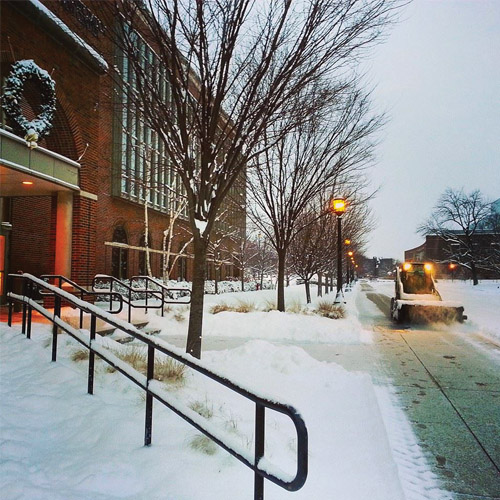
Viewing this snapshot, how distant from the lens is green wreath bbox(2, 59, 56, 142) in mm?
9148

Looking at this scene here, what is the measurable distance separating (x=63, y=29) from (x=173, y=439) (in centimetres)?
1153

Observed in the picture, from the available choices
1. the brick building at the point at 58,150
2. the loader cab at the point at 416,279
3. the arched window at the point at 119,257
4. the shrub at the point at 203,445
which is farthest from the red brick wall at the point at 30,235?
the loader cab at the point at 416,279

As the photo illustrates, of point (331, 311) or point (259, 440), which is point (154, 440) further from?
point (331, 311)

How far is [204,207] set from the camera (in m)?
6.48

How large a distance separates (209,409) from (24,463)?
5.66ft

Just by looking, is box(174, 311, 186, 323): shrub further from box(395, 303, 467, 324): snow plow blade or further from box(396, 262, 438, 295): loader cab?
box(396, 262, 438, 295): loader cab

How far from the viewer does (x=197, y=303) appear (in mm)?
6320

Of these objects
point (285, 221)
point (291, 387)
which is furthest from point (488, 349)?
point (285, 221)

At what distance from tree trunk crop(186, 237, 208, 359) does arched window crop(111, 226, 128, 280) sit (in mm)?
18716

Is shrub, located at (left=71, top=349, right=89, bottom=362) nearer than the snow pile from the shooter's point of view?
No

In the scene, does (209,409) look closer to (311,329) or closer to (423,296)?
(311,329)

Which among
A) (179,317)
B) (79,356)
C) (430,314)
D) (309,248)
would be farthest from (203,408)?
(309,248)

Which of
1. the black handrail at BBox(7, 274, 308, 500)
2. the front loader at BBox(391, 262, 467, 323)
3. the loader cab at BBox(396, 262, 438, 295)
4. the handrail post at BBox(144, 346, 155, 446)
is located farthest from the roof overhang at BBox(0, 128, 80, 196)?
the loader cab at BBox(396, 262, 438, 295)

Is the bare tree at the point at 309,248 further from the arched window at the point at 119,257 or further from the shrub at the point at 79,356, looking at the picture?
the shrub at the point at 79,356
